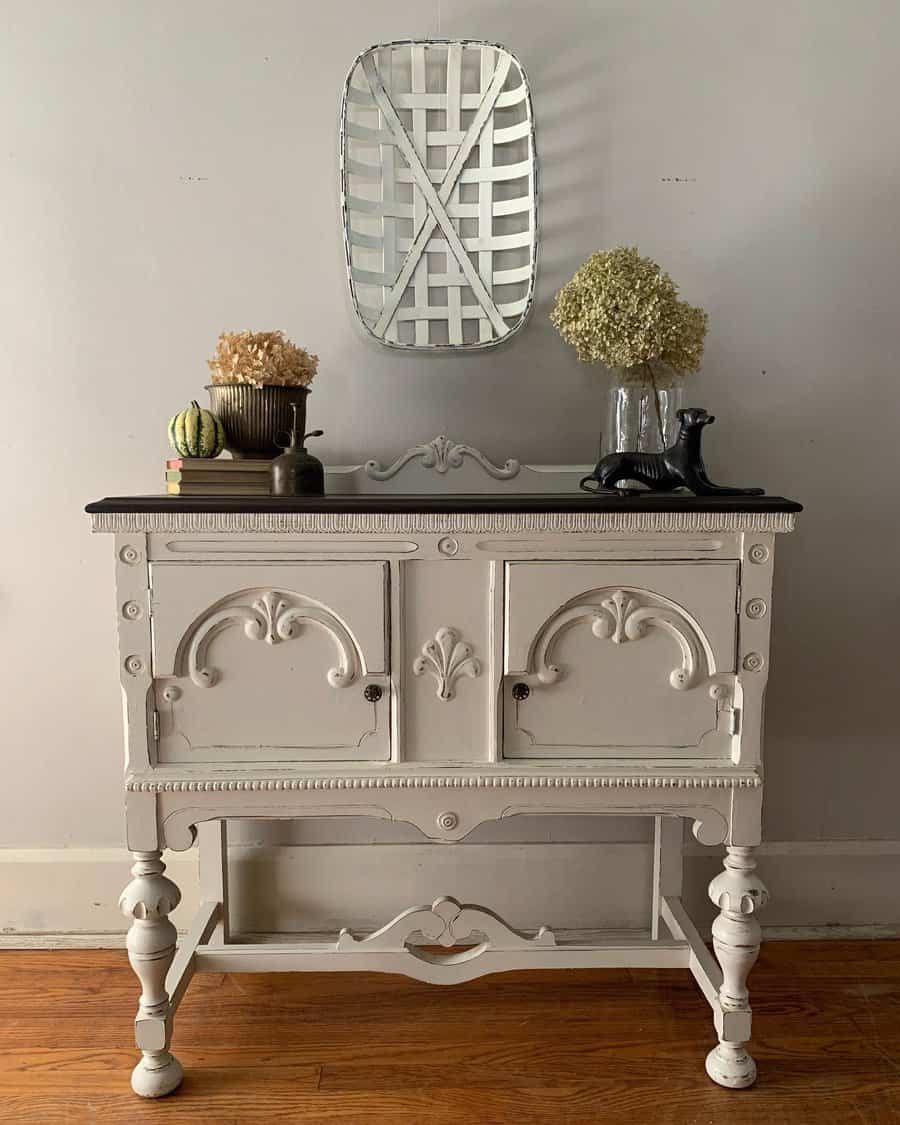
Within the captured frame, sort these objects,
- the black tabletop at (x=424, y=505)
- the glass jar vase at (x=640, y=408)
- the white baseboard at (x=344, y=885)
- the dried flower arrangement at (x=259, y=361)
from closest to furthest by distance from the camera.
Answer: the black tabletop at (x=424, y=505) < the dried flower arrangement at (x=259, y=361) < the glass jar vase at (x=640, y=408) < the white baseboard at (x=344, y=885)

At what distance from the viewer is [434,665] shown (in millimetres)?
1365

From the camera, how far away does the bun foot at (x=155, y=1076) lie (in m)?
1.43

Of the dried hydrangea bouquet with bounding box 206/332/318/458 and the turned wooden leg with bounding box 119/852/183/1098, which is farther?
the dried hydrangea bouquet with bounding box 206/332/318/458

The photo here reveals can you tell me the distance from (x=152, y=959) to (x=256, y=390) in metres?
0.97

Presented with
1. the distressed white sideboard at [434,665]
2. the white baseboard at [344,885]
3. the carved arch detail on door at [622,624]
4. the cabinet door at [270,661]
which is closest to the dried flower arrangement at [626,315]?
the distressed white sideboard at [434,665]

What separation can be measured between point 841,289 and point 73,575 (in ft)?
5.73

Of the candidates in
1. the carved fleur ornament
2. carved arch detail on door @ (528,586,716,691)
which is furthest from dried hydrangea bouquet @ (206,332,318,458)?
carved arch detail on door @ (528,586,716,691)

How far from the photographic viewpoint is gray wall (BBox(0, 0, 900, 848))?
1.73 metres

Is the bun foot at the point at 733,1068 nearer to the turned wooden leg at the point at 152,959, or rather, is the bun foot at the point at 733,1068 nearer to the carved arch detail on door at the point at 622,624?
the carved arch detail on door at the point at 622,624

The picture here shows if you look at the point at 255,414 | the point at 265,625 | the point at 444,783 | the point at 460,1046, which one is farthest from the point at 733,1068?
the point at 255,414

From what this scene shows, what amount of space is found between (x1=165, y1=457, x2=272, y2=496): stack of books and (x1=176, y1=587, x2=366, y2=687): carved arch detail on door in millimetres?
207

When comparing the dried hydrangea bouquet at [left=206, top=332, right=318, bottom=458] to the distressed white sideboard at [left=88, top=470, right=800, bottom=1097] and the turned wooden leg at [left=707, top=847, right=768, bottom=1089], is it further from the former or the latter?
the turned wooden leg at [left=707, top=847, right=768, bottom=1089]

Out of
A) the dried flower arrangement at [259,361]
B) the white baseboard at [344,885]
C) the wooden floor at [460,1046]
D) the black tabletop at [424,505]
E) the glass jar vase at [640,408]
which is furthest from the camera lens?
the white baseboard at [344,885]

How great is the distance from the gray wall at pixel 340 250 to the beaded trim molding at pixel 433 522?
507mm
